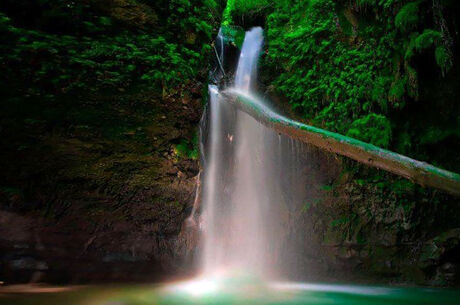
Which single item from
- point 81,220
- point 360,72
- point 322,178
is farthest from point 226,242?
point 360,72

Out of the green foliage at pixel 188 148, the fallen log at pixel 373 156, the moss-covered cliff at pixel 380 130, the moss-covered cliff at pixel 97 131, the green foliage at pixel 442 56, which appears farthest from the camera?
the moss-covered cliff at pixel 380 130

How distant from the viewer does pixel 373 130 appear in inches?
256

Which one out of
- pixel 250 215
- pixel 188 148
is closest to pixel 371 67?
pixel 250 215

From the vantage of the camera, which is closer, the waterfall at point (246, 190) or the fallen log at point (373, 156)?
the fallen log at point (373, 156)

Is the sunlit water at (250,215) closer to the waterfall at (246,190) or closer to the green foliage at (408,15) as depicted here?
the waterfall at (246,190)

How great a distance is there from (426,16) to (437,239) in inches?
191

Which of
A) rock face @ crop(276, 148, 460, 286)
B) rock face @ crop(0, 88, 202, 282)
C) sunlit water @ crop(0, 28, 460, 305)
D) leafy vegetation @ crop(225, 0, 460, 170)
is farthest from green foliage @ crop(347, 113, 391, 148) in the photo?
rock face @ crop(0, 88, 202, 282)

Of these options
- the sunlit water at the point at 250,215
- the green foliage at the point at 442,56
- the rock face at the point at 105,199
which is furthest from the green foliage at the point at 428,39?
the rock face at the point at 105,199

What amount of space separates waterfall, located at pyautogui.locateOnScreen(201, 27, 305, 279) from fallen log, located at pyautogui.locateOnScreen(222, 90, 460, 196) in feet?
8.89

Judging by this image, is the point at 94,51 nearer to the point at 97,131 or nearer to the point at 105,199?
the point at 97,131

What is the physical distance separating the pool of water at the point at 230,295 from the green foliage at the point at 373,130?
316cm

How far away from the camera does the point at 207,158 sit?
655 centimetres

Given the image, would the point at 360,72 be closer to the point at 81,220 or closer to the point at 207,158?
the point at 207,158

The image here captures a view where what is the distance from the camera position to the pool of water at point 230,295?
363 cm
